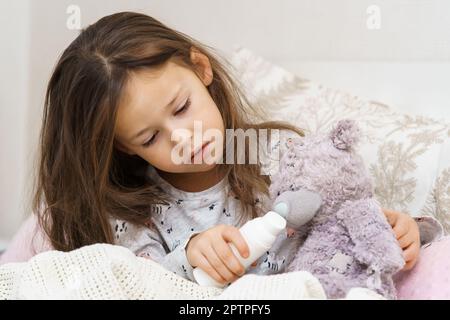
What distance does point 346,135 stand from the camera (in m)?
0.84

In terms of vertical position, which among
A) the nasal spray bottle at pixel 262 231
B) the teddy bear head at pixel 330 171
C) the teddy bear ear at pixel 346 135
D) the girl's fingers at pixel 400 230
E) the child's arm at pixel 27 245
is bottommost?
the child's arm at pixel 27 245

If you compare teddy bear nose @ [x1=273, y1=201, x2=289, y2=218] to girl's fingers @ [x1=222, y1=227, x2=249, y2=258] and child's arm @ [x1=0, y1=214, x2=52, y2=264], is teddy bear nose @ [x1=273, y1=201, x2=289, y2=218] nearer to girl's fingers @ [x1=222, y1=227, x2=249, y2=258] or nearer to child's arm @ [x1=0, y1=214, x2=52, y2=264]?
girl's fingers @ [x1=222, y1=227, x2=249, y2=258]

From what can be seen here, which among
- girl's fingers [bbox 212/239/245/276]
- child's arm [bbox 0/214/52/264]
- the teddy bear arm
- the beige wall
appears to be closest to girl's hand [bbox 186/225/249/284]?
girl's fingers [bbox 212/239/245/276]

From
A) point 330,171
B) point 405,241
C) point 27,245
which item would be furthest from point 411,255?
point 27,245

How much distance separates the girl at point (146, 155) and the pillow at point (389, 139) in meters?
0.10

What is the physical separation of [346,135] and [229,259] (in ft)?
0.78

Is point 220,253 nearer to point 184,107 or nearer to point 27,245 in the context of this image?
point 184,107

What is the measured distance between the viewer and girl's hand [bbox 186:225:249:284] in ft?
2.68

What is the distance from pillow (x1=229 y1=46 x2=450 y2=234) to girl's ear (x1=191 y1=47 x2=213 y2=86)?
215 millimetres

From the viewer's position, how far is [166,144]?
38.1 inches

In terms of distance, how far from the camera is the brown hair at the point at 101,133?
3.17ft

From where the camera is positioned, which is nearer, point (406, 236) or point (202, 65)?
point (406, 236)

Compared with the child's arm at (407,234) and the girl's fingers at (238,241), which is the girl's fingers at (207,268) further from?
the child's arm at (407,234)

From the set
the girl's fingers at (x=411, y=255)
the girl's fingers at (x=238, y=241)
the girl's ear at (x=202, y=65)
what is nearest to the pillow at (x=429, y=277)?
the girl's fingers at (x=411, y=255)
